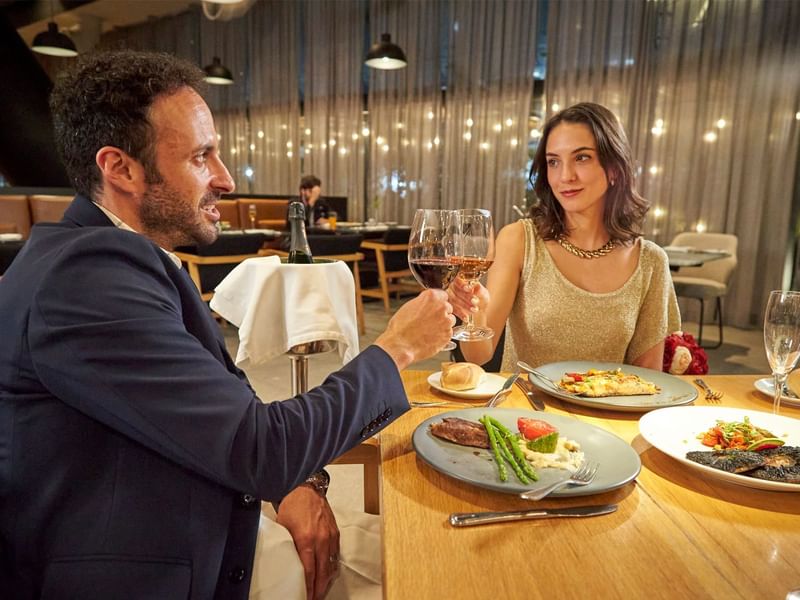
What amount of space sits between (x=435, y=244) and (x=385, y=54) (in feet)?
20.4

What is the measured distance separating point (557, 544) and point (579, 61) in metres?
7.23

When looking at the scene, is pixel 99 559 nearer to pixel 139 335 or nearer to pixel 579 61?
pixel 139 335

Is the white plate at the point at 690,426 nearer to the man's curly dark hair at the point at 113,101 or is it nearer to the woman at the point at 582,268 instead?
the woman at the point at 582,268

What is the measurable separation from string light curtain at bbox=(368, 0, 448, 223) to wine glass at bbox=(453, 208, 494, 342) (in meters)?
7.14

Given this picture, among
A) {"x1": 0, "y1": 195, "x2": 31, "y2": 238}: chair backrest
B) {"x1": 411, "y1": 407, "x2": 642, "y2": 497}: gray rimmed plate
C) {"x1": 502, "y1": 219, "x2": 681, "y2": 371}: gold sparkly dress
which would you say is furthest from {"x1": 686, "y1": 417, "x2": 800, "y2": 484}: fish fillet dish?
{"x1": 0, "y1": 195, "x2": 31, "y2": 238}: chair backrest

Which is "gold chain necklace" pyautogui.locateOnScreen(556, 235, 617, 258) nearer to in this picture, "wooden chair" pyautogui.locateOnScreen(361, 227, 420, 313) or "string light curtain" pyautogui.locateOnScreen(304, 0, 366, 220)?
"wooden chair" pyautogui.locateOnScreen(361, 227, 420, 313)

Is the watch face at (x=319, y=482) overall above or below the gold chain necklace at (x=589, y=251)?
below

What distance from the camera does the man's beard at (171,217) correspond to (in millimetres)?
916

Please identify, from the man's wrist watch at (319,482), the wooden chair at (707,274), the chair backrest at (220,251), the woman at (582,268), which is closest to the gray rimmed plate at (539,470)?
the man's wrist watch at (319,482)

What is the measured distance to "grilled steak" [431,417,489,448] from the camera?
89 cm

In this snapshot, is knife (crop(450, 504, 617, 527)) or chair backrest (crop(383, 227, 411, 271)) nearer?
knife (crop(450, 504, 617, 527))

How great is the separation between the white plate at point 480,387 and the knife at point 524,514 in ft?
1.48

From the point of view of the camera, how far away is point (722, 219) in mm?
5961

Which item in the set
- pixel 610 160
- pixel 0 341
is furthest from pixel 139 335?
pixel 610 160
